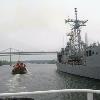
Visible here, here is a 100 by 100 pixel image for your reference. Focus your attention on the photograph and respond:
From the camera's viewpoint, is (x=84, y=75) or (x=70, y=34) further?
(x=70, y=34)

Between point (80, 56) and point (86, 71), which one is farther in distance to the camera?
point (80, 56)

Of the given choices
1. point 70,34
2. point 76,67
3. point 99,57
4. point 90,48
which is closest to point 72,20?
point 70,34

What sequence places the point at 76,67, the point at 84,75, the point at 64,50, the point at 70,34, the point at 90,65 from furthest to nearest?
1. the point at 64,50
2. the point at 70,34
3. the point at 76,67
4. the point at 84,75
5. the point at 90,65

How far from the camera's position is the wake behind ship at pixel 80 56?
38.2m

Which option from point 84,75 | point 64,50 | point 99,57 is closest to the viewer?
point 99,57

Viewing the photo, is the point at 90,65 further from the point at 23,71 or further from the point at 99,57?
the point at 23,71

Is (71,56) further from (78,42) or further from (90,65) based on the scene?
(90,65)

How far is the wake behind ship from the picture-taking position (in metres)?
38.2

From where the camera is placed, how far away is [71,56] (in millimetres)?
60125

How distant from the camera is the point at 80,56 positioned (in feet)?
179

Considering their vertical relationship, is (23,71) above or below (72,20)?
below

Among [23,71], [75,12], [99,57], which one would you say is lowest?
[23,71]

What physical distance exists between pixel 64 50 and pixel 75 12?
1495 centimetres

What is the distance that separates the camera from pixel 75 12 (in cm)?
5772
